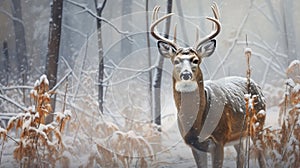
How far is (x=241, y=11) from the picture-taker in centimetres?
256

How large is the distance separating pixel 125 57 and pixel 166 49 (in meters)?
0.25

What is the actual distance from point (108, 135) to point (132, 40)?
0.55 metres

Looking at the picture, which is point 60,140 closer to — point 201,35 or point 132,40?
point 132,40

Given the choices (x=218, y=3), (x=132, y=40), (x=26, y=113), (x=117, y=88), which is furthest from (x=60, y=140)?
(x=218, y=3)

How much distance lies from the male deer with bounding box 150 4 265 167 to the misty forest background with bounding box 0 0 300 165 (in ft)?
0.29

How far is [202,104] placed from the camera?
2.38m

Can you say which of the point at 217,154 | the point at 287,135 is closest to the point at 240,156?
the point at 217,154

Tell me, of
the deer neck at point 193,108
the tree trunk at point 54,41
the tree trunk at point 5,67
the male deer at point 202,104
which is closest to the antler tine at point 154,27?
the male deer at point 202,104

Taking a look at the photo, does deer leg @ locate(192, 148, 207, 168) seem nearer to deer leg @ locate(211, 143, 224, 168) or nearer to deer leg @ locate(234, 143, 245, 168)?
deer leg @ locate(211, 143, 224, 168)

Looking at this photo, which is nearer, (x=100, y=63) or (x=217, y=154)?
(x=217, y=154)

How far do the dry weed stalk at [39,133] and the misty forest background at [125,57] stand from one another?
0.04 m

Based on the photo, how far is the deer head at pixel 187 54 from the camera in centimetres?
233

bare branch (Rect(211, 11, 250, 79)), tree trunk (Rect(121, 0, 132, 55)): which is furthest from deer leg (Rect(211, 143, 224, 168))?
tree trunk (Rect(121, 0, 132, 55))

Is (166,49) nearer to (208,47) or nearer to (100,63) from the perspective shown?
(208,47)
